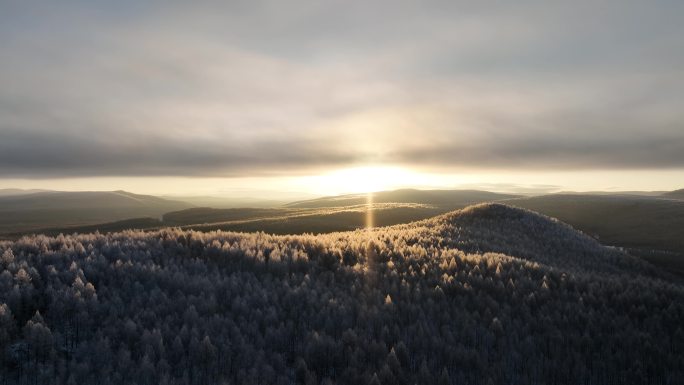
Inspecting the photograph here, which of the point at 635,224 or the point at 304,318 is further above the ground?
the point at 304,318

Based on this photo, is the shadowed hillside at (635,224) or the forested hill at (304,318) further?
the shadowed hillside at (635,224)

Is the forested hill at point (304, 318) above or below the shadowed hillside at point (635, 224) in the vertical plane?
above

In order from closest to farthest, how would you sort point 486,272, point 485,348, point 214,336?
point 214,336 < point 485,348 < point 486,272

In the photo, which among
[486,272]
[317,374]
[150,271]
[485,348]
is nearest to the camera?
[317,374]

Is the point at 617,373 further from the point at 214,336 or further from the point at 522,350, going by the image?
the point at 214,336

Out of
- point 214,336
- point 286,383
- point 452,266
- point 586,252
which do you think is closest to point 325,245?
point 452,266

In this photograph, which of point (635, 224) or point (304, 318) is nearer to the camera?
point (304, 318)

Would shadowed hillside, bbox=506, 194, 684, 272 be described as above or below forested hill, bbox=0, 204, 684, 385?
below

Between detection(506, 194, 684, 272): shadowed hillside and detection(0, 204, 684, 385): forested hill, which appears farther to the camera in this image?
detection(506, 194, 684, 272): shadowed hillside
